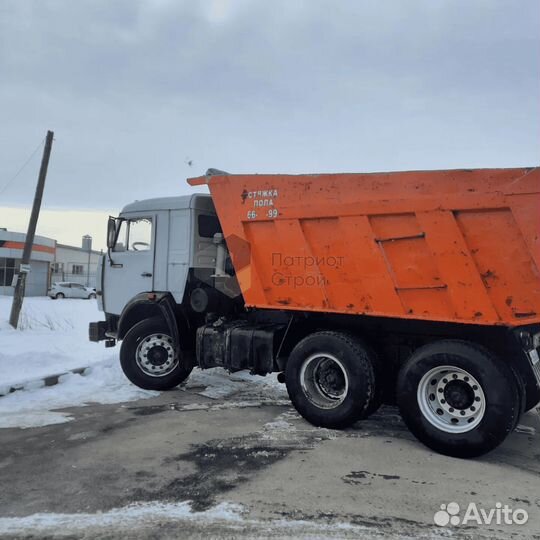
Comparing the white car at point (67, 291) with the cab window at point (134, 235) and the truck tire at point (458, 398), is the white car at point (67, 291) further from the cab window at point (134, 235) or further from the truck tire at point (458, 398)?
the truck tire at point (458, 398)

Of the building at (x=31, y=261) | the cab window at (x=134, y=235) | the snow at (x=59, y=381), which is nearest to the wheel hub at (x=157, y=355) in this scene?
the snow at (x=59, y=381)

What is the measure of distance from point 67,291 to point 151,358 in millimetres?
30331

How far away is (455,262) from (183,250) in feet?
12.7

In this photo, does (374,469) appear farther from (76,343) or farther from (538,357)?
(76,343)

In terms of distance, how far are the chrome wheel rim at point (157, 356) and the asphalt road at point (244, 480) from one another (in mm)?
1371

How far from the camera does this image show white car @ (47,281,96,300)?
112ft

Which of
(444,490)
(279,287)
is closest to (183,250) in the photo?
(279,287)

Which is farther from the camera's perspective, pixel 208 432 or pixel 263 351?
pixel 263 351

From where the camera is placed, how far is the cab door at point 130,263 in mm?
7332

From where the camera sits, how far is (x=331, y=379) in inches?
218

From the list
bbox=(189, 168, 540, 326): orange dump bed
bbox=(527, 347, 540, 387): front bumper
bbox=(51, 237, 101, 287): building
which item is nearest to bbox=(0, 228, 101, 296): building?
bbox=(51, 237, 101, 287): building

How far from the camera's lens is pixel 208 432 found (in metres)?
5.24

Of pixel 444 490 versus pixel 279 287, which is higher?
pixel 279 287

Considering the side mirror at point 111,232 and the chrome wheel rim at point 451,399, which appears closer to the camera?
the chrome wheel rim at point 451,399
